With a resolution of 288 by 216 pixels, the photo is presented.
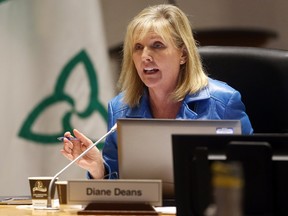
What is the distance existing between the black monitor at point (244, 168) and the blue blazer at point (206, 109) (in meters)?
1.05

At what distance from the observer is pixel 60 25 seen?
3.46 meters

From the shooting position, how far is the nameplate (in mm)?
1890

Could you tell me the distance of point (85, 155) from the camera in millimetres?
2410

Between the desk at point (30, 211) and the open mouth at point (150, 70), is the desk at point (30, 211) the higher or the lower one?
the lower one

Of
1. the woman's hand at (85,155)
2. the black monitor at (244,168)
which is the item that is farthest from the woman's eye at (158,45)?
the black monitor at (244,168)

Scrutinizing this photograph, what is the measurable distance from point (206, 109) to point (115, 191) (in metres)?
0.82

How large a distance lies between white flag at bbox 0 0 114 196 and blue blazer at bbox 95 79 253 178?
32.1 inches

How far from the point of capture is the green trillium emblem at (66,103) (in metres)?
3.48

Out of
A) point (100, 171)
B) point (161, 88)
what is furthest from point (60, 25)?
point (100, 171)

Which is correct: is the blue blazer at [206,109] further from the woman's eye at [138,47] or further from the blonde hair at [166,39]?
the woman's eye at [138,47]

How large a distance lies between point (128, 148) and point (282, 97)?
89 cm

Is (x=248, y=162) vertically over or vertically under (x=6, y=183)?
over

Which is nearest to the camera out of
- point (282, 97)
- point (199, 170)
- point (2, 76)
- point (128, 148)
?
point (199, 170)

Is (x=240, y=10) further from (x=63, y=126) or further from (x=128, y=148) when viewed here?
(x=128, y=148)
